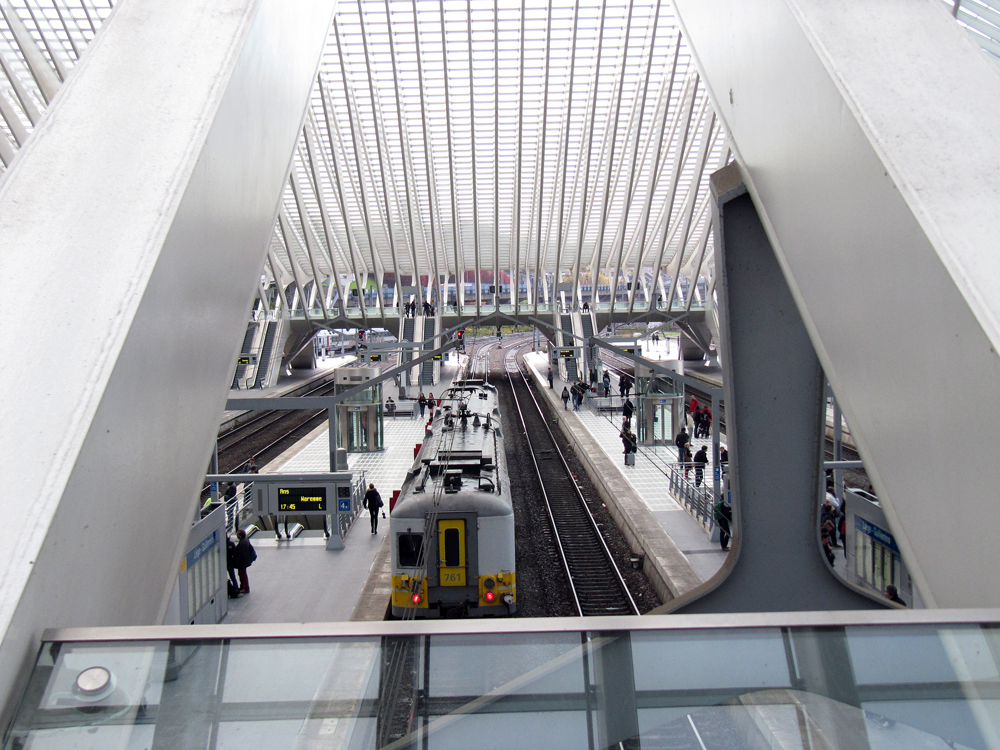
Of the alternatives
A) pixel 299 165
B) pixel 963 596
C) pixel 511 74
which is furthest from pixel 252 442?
pixel 963 596

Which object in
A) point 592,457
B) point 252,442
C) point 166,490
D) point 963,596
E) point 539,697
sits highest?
point 252,442

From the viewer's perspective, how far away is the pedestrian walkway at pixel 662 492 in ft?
39.4

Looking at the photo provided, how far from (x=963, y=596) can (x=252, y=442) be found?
2630 cm

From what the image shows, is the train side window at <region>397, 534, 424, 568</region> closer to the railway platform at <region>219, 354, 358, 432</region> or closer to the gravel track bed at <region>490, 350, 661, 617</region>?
the gravel track bed at <region>490, 350, 661, 617</region>

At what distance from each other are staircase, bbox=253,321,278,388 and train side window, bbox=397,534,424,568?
31.7 meters

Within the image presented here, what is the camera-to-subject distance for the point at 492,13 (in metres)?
21.9

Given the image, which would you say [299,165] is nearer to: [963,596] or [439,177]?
[439,177]

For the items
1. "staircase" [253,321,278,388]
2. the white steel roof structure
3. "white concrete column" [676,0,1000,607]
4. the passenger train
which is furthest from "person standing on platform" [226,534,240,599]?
"staircase" [253,321,278,388]

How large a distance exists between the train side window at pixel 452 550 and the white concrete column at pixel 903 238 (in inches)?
276

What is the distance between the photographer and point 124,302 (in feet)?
7.93

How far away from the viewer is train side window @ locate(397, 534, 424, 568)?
31.4 ft

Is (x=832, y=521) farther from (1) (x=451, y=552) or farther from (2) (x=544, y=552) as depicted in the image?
(1) (x=451, y=552)

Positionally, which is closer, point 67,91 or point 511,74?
point 67,91

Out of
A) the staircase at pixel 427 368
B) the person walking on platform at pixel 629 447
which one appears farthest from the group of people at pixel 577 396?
the person walking on platform at pixel 629 447
